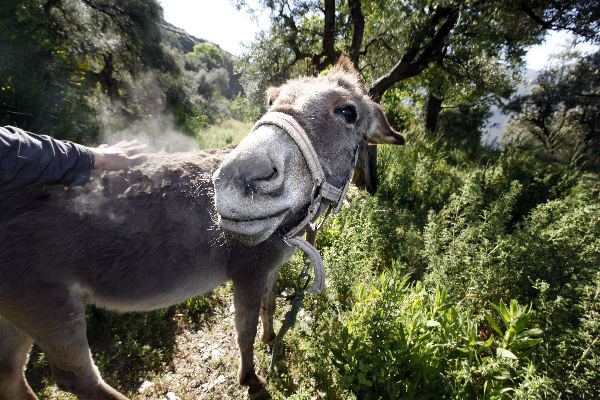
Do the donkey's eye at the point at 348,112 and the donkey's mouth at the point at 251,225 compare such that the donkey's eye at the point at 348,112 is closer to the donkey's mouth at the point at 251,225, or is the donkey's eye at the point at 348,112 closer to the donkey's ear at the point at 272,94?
the donkey's ear at the point at 272,94

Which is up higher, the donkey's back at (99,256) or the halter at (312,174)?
the halter at (312,174)

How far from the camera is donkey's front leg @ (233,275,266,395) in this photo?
220cm

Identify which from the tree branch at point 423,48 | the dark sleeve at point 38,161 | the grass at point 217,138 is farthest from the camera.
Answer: the grass at point 217,138

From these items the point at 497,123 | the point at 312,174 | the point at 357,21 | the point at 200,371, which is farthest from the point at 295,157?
the point at 497,123

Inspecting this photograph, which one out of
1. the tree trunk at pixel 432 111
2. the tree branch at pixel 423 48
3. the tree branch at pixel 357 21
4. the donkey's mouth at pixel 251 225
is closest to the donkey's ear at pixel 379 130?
the donkey's mouth at pixel 251 225

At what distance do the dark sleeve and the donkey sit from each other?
0.11 metres

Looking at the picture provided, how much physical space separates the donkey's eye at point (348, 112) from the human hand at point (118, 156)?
1.70 metres

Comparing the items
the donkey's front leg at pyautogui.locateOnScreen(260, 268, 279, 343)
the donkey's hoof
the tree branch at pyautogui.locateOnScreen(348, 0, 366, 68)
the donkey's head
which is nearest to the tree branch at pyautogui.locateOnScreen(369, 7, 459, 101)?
the tree branch at pyautogui.locateOnScreen(348, 0, 366, 68)

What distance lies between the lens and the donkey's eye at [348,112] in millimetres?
1759

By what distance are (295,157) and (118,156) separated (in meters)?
1.54

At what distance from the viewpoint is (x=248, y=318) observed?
2316mm

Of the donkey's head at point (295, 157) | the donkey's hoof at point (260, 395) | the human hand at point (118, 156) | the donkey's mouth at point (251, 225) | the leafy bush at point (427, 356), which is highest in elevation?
the donkey's head at point (295, 157)

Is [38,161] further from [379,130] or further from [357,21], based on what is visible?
[357,21]

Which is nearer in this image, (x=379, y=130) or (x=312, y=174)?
(x=312, y=174)
